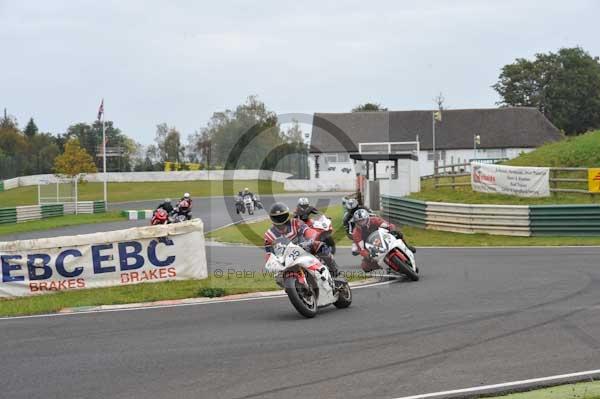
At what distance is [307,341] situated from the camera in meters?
9.26

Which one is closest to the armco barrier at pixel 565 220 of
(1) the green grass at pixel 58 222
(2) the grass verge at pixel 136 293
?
(2) the grass verge at pixel 136 293

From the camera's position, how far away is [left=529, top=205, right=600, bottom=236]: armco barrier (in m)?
22.9

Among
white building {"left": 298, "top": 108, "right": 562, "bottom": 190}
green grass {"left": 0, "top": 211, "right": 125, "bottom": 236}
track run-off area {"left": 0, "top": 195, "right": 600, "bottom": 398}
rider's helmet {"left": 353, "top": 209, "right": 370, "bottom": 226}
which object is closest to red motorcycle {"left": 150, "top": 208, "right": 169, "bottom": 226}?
green grass {"left": 0, "top": 211, "right": 125, "bottom": 236}

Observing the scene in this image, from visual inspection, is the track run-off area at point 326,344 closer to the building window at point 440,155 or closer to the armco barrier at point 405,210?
the armco barrier at point 405,210

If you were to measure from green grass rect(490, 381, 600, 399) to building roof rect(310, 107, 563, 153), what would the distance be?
72230mm

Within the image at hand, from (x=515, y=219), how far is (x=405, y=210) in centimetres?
579

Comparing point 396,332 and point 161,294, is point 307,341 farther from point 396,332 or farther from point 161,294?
point 161,294

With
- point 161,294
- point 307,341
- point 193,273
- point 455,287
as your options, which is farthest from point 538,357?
point 193,273

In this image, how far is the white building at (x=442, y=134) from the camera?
261 feet

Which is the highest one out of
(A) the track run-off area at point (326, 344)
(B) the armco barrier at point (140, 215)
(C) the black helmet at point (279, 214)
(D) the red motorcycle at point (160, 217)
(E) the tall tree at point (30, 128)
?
(E) the tall tree at point (30, 128)

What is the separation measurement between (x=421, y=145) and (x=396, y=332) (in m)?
73.8

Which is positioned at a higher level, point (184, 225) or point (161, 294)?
point (184, 225)

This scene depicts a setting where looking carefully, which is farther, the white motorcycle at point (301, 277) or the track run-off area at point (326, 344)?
the white motorcycle at point (301, 277)

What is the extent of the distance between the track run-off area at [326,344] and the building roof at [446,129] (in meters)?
66.9
